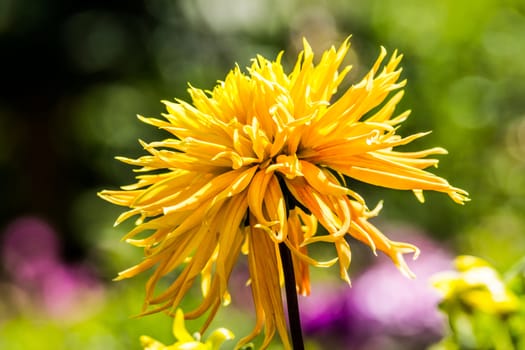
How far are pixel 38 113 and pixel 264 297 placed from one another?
5444 mm

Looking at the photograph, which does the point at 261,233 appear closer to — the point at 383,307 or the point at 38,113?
the point at 383,307

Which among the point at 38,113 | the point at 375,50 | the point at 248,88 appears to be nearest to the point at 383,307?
the point at 248,88

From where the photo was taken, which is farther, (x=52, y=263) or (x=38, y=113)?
(x=38, y=113)

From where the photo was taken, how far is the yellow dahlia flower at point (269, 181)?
112 centimetres

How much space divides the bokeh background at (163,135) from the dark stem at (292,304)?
1.58m

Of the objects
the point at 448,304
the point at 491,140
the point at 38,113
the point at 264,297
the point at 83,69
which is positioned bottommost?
the point at 38,113

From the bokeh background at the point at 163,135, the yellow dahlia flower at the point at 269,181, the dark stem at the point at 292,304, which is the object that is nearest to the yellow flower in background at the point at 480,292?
the yellow dahlia flower at the point at 269,181

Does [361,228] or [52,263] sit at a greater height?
[361,228]

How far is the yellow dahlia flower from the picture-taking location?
1122 mm

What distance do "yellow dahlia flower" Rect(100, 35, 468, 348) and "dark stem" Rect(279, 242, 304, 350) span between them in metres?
0.02

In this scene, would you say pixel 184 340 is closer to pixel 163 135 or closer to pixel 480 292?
pixel 480 292

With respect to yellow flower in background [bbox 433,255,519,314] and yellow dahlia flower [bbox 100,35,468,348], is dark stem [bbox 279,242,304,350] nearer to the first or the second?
yellow dahlia flower [bbox 100,35,468,348]

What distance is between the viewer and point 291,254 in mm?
1149

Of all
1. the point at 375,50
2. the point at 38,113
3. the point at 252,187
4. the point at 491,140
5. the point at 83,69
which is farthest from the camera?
the point at 38,113
